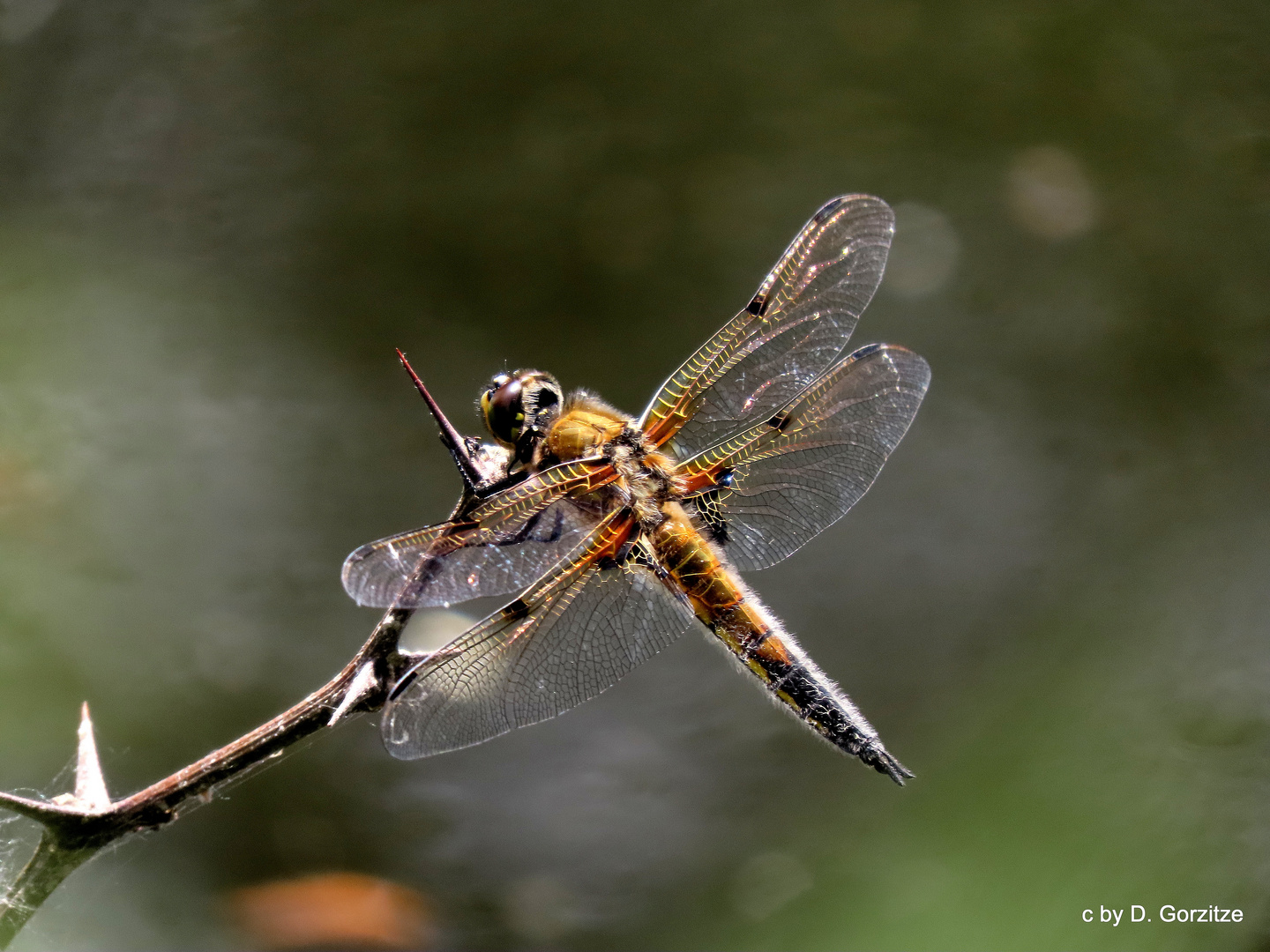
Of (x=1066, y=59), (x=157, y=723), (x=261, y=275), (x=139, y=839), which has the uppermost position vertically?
(x=1066, y=59)

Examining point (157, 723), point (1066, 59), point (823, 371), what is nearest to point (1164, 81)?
point (1066, 59)

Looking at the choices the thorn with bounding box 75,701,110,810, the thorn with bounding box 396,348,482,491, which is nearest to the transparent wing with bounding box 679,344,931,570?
the thorn with bounding box 396,348,482,491

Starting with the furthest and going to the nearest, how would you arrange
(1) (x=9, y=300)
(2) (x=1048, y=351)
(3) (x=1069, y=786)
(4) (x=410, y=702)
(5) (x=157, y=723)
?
(2) (x=1048, y=351), (1) (x=9, y=300), (5) (x=157, y=723), (3) (x=1069, y=786), (4) (x=410, y=702)

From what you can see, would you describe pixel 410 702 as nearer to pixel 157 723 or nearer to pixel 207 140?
pixel 157 723

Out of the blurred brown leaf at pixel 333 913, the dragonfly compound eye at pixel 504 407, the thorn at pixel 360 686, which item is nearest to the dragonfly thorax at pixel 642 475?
the dragonfly compound eye at pixel 504 407

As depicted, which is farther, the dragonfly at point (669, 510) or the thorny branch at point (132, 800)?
the dragonfly at point (669, 510)

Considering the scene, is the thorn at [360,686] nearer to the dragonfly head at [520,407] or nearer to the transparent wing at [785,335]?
the dragonfly head at [520,407]

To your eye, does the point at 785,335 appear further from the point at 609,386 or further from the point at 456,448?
the point at 609,386

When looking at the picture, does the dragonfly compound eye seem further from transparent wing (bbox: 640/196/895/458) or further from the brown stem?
the brown stem

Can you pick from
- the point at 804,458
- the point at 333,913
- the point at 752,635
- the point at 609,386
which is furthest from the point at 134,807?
the point at 609,386
